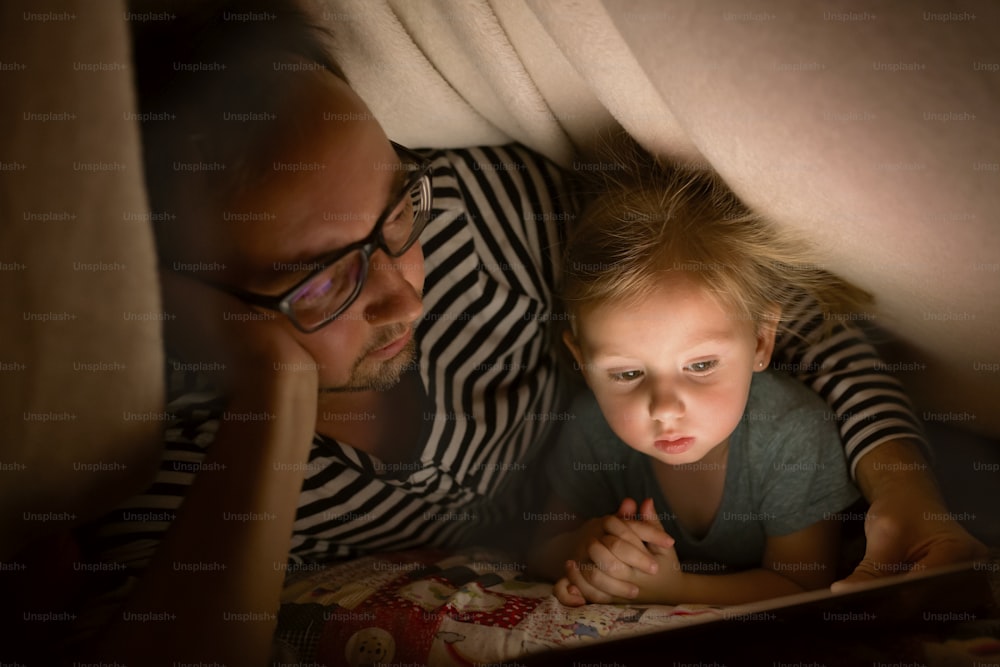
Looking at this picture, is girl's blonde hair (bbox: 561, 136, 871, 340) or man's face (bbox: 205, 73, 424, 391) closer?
man's face (bbox: 205, 73, 424, 391)

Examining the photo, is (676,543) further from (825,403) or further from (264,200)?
(264,200)

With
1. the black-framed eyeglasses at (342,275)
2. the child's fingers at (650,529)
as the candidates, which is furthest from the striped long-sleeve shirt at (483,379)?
the child's fingers at (650,529)

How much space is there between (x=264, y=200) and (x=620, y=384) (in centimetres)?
43

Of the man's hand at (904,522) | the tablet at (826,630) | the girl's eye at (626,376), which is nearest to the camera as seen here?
the tablet at (826,630)

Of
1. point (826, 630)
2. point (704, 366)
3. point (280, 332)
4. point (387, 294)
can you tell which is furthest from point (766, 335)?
point (280, 332)

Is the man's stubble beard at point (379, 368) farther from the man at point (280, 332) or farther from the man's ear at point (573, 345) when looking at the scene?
the man's ear at point (573, 345)

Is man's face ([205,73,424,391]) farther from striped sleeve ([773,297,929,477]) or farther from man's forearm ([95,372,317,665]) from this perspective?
striped sleeve ([773,297,929,477])

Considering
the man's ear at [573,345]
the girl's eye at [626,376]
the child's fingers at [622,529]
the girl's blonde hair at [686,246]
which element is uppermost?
the girl's blonde hair at [686,246]

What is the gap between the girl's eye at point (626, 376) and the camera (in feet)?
2.44

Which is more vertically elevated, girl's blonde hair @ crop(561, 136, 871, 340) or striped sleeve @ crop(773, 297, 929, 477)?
girl's blonde hair @ crop(561, 136, 871, 340)

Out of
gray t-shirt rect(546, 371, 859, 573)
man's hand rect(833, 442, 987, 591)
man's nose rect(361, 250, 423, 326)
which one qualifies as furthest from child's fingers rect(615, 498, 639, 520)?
man's nose rect(361, 250, 423, 326)

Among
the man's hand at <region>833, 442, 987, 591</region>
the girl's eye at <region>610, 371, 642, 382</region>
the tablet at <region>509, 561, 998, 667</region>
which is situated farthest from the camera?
the girl's eye at <region>610, 371, 642, 382</region>

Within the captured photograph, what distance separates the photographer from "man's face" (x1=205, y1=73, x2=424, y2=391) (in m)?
0.59

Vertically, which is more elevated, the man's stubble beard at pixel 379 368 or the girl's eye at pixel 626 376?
the girl's eye at pixel 626 376
